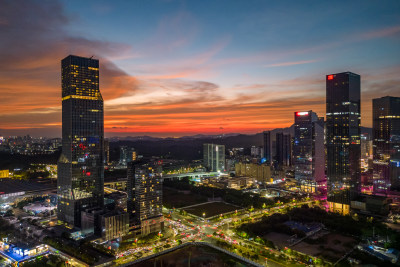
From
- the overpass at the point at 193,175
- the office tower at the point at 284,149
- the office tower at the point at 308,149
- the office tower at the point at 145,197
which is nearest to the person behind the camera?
the office tower at the point at 145,197

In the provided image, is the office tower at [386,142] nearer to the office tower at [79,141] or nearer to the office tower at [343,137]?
the office tower at [343,137]

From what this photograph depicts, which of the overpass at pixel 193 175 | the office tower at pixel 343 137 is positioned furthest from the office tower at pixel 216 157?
the office tower at pixel 343 137

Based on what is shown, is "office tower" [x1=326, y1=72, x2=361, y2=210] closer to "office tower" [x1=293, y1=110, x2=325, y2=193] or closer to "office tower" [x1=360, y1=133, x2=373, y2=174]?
"office tower" [x1=293, y1=110, x2=325, y2=193]

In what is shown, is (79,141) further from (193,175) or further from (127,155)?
(127,155)

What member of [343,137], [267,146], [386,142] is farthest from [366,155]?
[343,137]

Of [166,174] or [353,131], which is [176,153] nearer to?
[166,174]

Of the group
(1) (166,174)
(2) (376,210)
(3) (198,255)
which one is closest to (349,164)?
(2) (376,210)
